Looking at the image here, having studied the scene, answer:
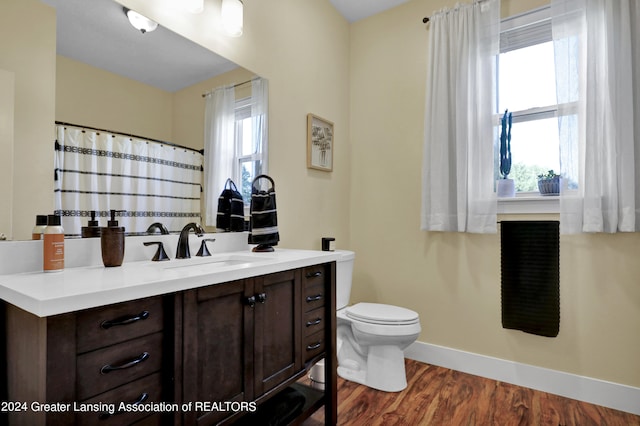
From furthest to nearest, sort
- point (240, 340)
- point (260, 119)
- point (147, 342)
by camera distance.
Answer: point (260, 119) < point (240, 340) < point (147, 342)

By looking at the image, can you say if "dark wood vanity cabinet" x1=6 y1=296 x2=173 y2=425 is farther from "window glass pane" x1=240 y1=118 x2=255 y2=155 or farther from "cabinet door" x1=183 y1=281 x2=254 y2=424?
"window glass pane" x1=240 y1=118 x2=255 y2=155

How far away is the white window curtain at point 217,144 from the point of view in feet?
5.70

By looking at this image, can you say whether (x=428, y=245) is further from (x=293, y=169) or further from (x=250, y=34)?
(x=250, y=34)

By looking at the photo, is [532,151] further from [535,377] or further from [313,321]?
[313,321]

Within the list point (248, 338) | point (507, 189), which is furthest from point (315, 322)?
point (507, 189)

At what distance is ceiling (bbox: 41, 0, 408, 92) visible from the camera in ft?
4.13

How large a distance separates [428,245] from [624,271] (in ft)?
3.65

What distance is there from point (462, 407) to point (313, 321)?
1062mm

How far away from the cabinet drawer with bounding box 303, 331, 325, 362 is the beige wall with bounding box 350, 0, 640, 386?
1201 millimetres

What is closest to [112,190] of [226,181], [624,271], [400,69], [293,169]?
[226,181]

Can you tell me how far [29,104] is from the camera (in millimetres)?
1145

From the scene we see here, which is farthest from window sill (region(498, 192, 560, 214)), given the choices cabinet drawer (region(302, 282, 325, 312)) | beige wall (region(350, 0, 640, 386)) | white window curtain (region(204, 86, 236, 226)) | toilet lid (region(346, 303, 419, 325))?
white window curtain (region(204, 86, 236, 226))

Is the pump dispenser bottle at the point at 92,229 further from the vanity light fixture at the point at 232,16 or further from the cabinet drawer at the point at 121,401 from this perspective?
the vanity light fixture at the point at 232,16

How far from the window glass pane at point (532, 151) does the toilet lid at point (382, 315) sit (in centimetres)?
112
